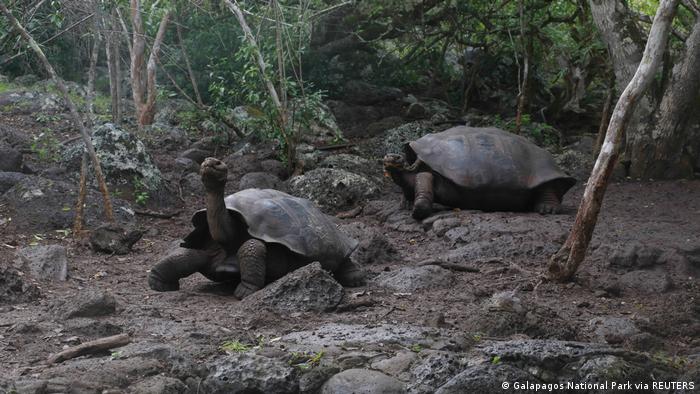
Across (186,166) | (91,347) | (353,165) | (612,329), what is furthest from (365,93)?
(91,347)

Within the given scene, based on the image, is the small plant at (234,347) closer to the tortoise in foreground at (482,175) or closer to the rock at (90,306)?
the rock at (90,306)

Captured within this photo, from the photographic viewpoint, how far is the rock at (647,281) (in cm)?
561

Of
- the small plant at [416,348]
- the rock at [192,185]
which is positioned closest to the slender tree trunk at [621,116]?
the small plant at [416,348]

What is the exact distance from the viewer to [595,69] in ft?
40.7

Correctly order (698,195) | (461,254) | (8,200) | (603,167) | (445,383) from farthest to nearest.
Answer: (698,195) < (8,200) < (461,254) < (603,167) < (445,383)

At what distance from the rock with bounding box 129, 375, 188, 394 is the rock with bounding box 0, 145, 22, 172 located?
5243mm

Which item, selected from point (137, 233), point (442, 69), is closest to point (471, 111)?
point (442, 69)

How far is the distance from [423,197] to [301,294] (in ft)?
10.6

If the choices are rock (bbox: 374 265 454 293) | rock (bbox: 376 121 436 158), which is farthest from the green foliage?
rock (bbox: 374 265 454 293)

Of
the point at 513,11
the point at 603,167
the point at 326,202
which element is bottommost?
the point at 326,202

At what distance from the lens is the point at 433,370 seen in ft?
12.9

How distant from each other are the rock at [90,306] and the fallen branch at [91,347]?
1.58 feet

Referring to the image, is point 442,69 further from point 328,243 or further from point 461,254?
point 328,243

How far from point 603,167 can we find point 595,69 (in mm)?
7317
